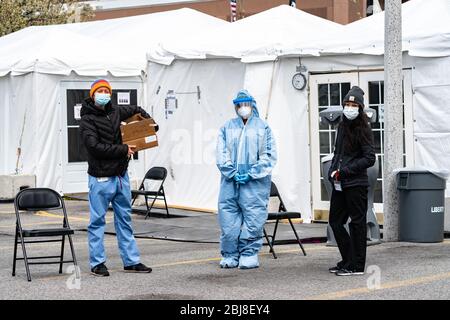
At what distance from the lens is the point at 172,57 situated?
18.4 m

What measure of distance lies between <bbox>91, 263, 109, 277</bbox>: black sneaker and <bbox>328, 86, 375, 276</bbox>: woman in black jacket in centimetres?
240

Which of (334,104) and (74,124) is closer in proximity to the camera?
(334,104)

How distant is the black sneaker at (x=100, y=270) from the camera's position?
1051cm

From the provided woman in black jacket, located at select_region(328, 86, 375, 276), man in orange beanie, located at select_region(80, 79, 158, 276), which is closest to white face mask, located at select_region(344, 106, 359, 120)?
woman in black jacket, located at select_region(328, 86, 375, 276)

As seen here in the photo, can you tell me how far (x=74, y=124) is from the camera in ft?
70.8

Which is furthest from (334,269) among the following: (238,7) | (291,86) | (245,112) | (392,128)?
(238,7)

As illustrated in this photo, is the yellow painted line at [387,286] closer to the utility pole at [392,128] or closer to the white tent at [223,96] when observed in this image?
the utility pole at [392,128]

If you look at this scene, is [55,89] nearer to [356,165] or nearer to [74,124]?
[74,124]

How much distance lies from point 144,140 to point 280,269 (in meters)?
2.04

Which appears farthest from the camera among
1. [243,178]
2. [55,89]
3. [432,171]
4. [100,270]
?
[55,89]

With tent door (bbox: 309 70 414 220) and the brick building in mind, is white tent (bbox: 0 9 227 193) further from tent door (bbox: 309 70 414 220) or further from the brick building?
the brick building

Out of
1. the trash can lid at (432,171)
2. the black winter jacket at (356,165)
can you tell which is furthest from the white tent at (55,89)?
the black winter jacket at (356,165)

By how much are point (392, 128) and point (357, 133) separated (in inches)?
121
